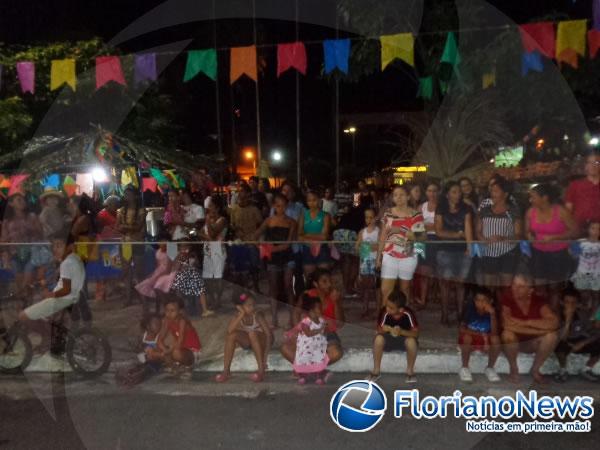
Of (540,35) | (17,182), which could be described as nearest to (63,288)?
(17,182)

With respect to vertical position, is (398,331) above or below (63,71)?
below

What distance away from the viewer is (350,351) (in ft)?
20.3

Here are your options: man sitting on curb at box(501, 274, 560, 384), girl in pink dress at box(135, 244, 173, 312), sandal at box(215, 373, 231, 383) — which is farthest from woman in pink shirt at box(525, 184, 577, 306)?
girl in pink dress at box(135, 244, 173, 312)

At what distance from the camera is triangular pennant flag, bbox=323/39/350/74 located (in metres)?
9.38

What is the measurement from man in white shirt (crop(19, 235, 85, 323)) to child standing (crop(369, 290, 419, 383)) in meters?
3.42

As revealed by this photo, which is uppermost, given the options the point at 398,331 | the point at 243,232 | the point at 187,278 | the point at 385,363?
the point at 243,232

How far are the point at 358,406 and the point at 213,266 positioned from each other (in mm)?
3400

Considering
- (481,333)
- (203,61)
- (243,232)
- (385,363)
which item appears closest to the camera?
(481,333)

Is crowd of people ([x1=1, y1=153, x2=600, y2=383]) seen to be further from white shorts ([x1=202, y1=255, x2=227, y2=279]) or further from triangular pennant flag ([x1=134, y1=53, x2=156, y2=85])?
triangular pennant flag ([x1=134, y1=53, x2=156, y2=85])

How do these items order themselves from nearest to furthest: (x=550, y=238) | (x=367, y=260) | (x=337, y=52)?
(x=550, y=238), (x=367, y=260), (x=337, y=52)

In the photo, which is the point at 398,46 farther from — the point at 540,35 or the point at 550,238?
the point at 550,238

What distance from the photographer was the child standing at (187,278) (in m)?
7.61

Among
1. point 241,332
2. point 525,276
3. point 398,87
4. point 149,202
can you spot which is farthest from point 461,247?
point 398,87

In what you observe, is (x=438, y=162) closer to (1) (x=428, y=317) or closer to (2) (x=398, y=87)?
(1) (x=428, y=317)
